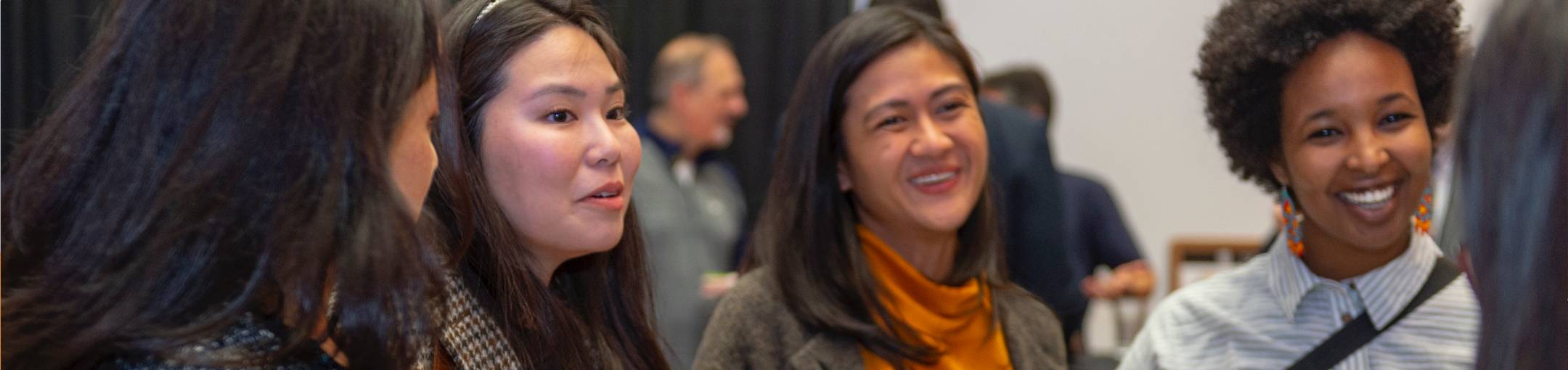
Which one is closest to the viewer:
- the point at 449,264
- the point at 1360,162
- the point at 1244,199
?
the point at 449,264

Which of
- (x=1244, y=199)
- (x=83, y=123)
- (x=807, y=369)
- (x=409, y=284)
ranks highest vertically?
(x=83, y=123)

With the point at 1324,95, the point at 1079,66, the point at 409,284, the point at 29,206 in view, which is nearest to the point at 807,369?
the point at 1324,95

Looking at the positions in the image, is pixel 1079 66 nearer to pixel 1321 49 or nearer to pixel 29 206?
pixel 1321 49

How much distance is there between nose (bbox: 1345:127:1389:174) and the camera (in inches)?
71.3

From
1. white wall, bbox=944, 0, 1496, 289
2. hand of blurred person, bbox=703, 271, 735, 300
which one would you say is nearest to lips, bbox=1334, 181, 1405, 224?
A: hand of blurred person, bbox=703, 271, 735, 300

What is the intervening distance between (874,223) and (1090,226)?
8.20ft

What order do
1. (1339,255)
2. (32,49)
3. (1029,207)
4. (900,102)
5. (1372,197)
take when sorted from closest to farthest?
(1372,197)
(1339,255)
(900,102)
(32,49)
(1029,207)

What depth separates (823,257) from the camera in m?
2.28

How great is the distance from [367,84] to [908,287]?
127 cm

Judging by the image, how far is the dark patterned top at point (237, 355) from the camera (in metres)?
1.14

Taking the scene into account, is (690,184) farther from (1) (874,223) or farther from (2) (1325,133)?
(2) (1325,133)

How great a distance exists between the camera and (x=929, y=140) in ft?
7.26

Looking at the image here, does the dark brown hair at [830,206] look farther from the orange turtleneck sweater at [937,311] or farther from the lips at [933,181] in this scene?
the lips at [933,181]

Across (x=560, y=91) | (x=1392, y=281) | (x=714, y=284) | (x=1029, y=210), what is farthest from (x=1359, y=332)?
(x=714, y=284)
